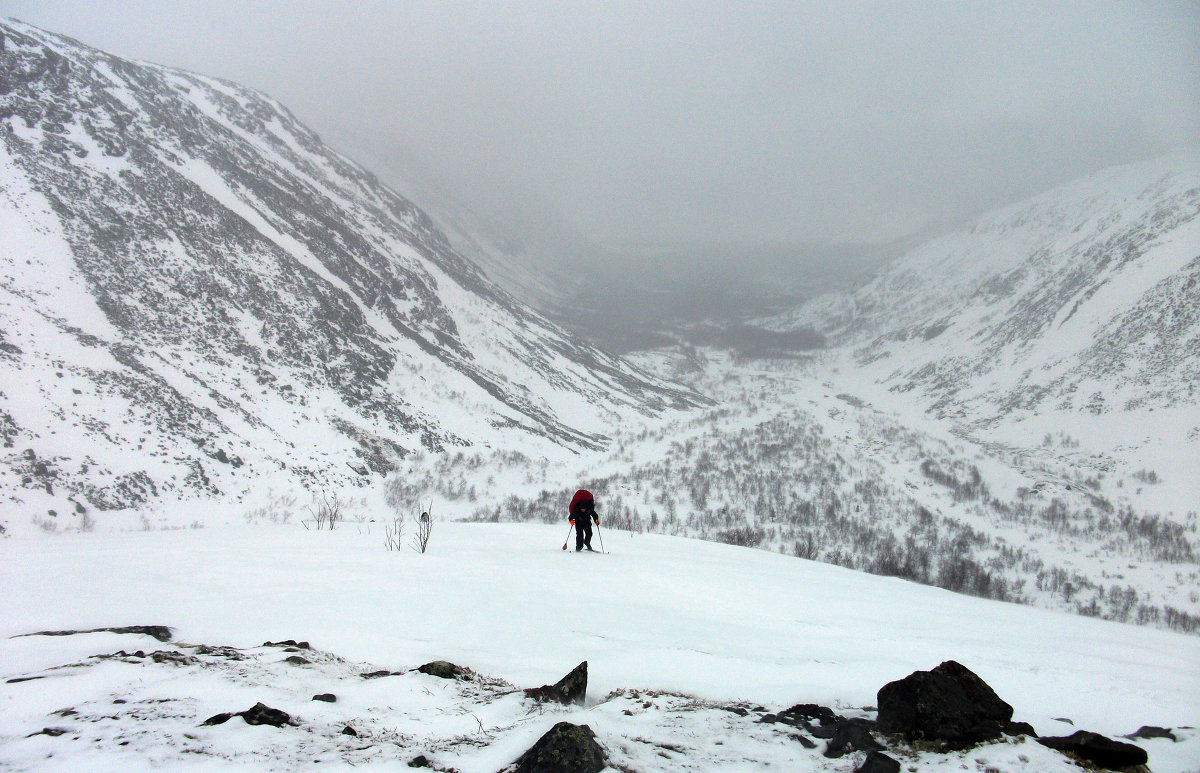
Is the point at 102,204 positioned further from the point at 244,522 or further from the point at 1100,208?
the point at 1100,208

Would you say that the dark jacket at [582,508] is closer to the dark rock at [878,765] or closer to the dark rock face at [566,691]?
the dark rock face at [566,691]

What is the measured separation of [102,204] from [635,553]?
4463 centimetres

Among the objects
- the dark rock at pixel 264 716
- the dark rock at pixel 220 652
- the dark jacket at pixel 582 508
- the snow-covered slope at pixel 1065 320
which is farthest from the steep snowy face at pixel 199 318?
the snow-covered slope at pixel 1065 320

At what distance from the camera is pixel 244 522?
2328cm

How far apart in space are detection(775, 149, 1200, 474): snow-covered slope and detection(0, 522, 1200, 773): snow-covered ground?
187ft

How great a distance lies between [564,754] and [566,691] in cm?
112

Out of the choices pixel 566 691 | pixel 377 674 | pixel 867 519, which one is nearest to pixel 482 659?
pixel 377 674

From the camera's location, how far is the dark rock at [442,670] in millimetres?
4277

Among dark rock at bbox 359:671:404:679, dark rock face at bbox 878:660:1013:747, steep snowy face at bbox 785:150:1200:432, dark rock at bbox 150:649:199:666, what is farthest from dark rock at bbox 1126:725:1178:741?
steep snowy face at bbox 785:150:1200:432

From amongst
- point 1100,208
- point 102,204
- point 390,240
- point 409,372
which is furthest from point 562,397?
point 1100,208

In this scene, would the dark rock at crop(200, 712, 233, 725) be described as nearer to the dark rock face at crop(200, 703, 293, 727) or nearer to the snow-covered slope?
the dark rock face at crop(200, 703, 293, 727)

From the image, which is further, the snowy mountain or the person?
the snowy mountain

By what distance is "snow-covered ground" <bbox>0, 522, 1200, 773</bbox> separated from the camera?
306 cm

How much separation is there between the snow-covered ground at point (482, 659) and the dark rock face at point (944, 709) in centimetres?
18
